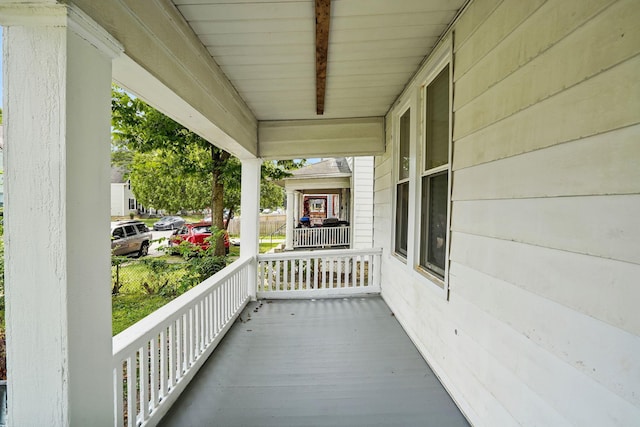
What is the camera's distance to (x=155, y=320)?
71.4 inches

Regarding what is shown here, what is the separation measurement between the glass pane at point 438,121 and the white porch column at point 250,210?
7.96 ft

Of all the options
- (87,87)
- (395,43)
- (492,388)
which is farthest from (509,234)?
(87,87)

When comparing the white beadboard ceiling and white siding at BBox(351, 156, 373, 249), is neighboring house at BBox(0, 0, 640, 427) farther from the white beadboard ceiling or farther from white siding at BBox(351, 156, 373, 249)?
white siding at BBox(351, 156, 373, 249)

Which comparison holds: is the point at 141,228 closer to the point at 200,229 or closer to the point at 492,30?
the point at 200,229

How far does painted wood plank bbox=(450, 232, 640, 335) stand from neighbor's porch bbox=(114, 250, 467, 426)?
1.12m

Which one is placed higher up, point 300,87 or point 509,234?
point 300,87

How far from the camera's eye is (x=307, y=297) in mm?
4141

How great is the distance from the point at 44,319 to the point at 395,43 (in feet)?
8.51

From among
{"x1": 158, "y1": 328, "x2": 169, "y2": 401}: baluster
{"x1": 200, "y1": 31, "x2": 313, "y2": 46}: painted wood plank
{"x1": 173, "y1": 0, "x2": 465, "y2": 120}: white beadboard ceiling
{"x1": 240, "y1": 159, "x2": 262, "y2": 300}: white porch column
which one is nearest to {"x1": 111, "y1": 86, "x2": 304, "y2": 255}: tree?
{"x1": 240, "y1": 159, "x2": 262, "y2": 300}: white porch column

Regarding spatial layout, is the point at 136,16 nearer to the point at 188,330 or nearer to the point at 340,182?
the point at 188,330

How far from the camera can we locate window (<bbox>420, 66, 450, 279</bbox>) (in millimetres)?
2166

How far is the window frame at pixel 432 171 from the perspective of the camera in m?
1.95

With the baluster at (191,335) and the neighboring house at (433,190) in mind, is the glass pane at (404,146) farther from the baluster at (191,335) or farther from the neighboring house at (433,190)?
the baluster at (191,335)

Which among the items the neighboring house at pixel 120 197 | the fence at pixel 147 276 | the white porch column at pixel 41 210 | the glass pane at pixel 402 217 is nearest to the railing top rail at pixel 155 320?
the white porch column at pixel 41 210
